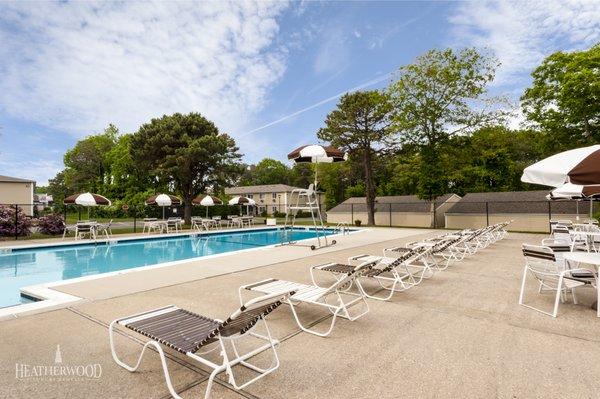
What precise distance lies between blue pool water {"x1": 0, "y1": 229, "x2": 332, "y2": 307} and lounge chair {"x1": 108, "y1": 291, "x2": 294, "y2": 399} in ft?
14.8

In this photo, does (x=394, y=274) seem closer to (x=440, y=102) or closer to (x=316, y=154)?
(x=316, y=154)

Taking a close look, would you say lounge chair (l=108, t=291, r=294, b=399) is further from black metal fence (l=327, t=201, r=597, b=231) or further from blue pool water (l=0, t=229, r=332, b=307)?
black metal fence (l=327, t=201, r=597, b=231)

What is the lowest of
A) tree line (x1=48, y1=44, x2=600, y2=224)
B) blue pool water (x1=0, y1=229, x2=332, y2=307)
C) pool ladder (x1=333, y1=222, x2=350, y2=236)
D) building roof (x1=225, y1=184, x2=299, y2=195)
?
blue pool water (x1=0, y1=229, x2=332, y2=307)

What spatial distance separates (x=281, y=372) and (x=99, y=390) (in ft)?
4.77

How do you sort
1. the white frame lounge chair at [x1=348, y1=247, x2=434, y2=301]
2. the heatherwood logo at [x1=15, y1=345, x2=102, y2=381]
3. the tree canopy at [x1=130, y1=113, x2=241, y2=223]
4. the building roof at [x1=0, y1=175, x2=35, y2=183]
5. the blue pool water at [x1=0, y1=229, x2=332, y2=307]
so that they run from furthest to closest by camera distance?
1. the building roof at [x1=0, y1=175, x2=35, y2=183]
2. the tree canopy at [x1=130, y1=113, x2=241, y2=223]
3. the blue pool water at [x1=0, y1=229, x2=332, y2=307]
4. the white frame lounge chair at [x1=348, y1=247, x2=434, y2=301]
5. the heatherwood logo at [x1=15, y1=345, x2=102, y2=381]

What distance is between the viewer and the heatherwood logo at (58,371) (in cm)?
286

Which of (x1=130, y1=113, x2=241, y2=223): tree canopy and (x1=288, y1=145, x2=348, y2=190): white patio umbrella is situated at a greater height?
(x1=130, y1=113, x2=241, y2=223): tree canopy

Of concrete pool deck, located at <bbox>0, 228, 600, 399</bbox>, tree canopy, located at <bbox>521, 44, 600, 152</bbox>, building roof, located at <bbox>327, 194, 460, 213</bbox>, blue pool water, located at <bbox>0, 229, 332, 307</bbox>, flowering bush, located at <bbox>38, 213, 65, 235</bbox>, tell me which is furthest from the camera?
building roof, located at <bbox>327, 194, 460, 213</bbox>

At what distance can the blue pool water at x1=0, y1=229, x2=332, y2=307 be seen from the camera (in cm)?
866

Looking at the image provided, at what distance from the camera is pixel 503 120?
23469 mm

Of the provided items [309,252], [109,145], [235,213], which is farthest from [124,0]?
[109,145]

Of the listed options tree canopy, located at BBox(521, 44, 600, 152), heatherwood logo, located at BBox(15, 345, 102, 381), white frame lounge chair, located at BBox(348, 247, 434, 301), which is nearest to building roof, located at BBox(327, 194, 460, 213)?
tree canopy, located at BBox(521, 44, 600, 152)

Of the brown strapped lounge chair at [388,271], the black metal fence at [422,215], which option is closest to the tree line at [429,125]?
the black metal fence at [422,215]

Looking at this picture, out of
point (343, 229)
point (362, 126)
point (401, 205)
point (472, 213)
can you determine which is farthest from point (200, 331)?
point (401, 205)
